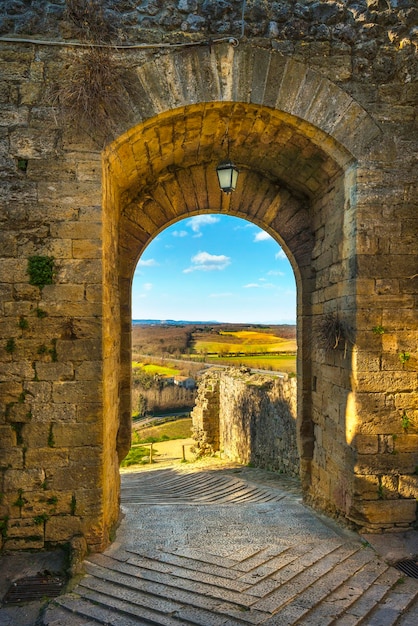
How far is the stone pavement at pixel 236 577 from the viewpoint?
9.71 feet

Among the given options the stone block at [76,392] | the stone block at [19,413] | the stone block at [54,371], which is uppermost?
the stone block at [54,371]

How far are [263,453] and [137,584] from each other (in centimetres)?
653

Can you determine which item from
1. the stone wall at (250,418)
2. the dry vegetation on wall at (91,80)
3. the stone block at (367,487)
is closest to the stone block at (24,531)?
the stone block at (367,487)

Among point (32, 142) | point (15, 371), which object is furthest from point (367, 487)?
point (32, 142)

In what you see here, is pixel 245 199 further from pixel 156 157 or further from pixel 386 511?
pixel 386 511

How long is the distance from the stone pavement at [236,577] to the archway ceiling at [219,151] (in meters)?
3.59

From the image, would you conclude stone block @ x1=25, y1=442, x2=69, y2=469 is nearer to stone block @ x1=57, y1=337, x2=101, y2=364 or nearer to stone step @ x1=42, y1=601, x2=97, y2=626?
stone block @ x1=57, y1=337, x2=101, y2=364

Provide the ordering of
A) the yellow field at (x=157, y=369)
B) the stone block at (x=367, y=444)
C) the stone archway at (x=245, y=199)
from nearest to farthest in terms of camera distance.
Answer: the stone block at (x=367, y=444) < the stone archway at (x=245, y=199) < the yellow field at (x=157, y=369)

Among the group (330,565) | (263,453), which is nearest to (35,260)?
(330,565)

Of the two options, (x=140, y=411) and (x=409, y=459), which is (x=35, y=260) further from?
(x=140, y=411)

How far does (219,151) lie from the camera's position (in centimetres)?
504

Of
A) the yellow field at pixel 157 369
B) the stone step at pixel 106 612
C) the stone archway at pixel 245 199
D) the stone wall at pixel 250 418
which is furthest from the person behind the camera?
the yellow field at pixel 157 369

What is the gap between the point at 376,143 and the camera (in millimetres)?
4051

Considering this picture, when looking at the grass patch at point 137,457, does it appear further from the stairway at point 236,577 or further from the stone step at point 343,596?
the stone step at point 343,596
